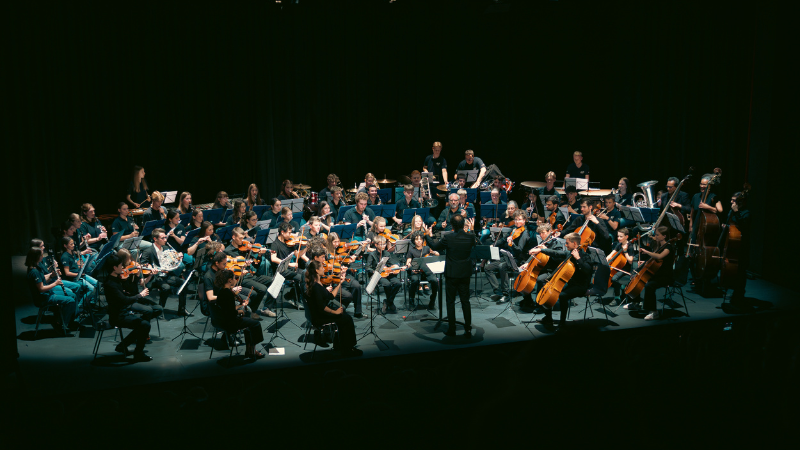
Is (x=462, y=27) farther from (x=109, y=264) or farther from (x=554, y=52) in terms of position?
(x=109, y=264)

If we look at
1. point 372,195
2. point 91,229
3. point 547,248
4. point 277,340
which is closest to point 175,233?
point 91,229

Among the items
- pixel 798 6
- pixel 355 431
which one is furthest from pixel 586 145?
pixel 355 431

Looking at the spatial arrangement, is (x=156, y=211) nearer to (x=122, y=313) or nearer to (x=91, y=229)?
(x=91, y=229)

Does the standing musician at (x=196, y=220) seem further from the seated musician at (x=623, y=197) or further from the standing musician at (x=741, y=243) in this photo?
the standing musician at (x=741, y=243)

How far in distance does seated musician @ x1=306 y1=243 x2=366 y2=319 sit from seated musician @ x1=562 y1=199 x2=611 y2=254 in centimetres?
365

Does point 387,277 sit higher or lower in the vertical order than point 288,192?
lower

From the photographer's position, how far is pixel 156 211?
10672 millimetres

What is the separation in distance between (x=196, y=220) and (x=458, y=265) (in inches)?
179

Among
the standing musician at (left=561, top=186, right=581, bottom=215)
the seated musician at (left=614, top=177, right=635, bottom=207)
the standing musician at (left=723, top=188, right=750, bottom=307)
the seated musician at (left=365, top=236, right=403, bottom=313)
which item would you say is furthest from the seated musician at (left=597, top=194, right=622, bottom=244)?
the seated musician at (left=365, top=236, right=403, bottom=313)

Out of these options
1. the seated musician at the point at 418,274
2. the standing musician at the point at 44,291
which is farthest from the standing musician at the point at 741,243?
the standing musician at the point at 44,291

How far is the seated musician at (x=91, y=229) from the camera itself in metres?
9.92

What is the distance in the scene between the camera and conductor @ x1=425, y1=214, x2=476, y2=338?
7922mm

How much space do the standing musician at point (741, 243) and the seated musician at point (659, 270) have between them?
1.38m

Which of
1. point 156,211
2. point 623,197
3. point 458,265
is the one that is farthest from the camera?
point 623,197
